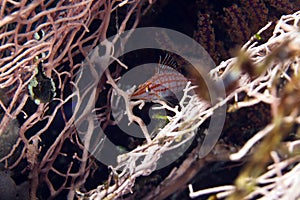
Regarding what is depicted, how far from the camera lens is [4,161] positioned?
8.66ft

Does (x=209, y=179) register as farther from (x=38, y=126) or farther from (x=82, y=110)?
(x=38, y=126)

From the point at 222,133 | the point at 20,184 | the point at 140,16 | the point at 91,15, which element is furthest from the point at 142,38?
the point at 20,184

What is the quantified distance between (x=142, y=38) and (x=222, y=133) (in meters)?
1.26

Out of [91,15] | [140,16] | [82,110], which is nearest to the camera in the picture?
[91,15]

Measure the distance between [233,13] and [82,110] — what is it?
5.56ft

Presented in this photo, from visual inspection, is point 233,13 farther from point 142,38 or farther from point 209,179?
point 209,179

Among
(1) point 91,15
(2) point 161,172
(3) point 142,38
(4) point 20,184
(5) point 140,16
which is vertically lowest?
(2) point 161,172

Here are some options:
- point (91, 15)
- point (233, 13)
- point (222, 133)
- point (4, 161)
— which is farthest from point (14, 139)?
point (233, 13)

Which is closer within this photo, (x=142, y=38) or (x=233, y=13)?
(x=233, y=13)

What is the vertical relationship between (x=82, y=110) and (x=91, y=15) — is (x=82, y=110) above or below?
below

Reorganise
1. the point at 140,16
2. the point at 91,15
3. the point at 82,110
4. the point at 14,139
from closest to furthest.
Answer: the point at 14,139 → the point at 91,15 → the point at 82,110 → the point at 140,16

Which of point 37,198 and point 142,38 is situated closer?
point 37,198

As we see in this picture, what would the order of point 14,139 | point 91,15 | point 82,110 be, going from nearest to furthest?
point 14,139, point 91,15, point 82,110

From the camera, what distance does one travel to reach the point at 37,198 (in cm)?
271
